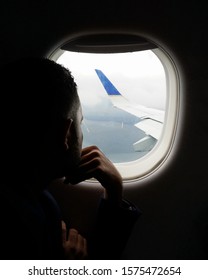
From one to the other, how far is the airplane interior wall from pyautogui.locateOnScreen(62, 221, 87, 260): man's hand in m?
0.21

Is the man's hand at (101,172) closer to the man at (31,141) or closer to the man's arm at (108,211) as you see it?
the man's arm at (108,211)

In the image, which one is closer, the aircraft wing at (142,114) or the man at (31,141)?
the man at (31,141)

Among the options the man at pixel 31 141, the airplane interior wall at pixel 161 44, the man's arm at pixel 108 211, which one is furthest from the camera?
the airplane interior wall at pixel 161 44

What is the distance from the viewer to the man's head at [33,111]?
2.67 ft

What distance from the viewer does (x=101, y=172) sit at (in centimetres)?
111

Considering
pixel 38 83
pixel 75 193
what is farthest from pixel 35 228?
pixel 75 193

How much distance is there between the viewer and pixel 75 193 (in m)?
1.32

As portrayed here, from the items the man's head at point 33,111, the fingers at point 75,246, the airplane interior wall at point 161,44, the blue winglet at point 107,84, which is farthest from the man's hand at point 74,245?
the blue winglet at point 107,84

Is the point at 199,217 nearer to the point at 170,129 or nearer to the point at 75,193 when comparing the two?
the point at 170,129

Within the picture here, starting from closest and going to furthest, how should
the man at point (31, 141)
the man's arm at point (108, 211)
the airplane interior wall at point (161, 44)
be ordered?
the man at point (31, 141) → the man's arm at point (108, 211) → the airplane interior wall at point (161, 44)

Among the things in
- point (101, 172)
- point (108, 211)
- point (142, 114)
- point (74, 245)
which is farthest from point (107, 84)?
point (74, 245)

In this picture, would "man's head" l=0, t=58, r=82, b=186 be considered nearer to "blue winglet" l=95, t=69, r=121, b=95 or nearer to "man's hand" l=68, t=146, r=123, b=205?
"man's hand" l=68, t=146, r=123, b=205

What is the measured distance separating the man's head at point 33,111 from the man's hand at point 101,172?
0.25m

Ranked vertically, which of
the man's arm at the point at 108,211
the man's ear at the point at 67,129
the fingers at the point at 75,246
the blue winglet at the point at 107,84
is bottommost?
the fingers at the point at 75,246
